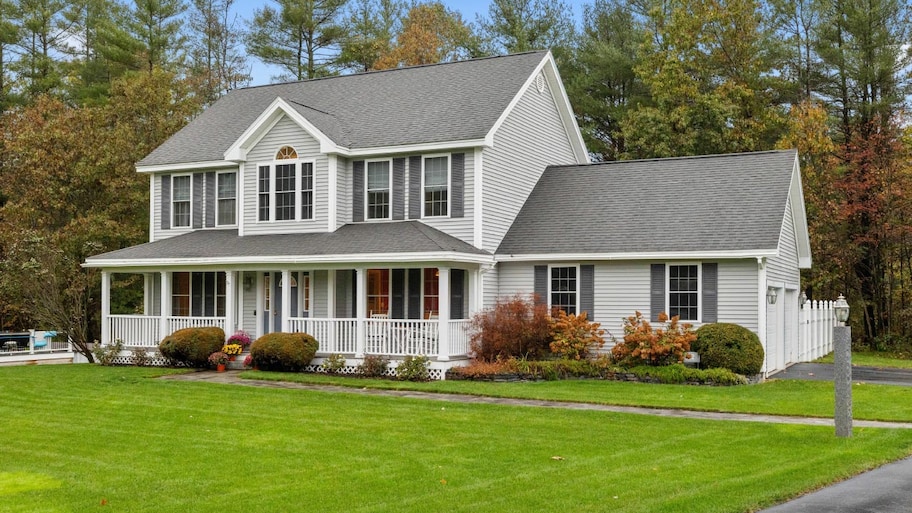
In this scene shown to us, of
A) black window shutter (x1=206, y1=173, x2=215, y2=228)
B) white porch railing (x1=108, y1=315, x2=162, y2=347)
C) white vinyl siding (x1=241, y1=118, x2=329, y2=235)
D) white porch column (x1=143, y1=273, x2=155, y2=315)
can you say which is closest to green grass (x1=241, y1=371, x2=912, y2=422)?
white vinyl siding (x1=241, y1=118, x2=329, y2=235)

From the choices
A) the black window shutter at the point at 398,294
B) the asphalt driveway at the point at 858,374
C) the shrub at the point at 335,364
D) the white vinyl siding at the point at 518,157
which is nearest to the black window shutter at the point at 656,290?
the asphalt driveway at the point at 858,374

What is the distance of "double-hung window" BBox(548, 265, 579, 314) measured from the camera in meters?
22.7

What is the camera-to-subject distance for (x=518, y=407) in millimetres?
15969

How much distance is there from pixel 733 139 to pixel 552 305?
15909 mm

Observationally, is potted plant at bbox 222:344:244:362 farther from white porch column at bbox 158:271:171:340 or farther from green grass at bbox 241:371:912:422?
white porch column at bbox 158:271:171:340

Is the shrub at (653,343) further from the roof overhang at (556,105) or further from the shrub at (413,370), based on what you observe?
the roof overhang at (556,105)

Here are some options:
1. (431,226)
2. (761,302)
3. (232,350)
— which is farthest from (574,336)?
(232,350)

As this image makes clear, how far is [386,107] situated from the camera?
85.6 ft

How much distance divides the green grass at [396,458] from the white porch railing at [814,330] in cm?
1334

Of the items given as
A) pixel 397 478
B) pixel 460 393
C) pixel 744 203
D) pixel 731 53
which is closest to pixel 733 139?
pixel 731 53

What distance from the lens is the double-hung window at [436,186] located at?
23.3 m

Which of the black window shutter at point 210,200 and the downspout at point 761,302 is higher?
the black window shutter at point 210,200

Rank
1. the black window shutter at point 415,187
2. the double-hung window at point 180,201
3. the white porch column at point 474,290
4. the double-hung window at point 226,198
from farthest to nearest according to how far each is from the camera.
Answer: the double-hung window at point 180,201 → the double-hung window at point 226,198 → the black window shutter at point 415,187 → the white porch column at point 474,290

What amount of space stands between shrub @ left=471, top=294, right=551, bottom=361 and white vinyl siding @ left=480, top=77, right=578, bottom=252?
6.59 ft
